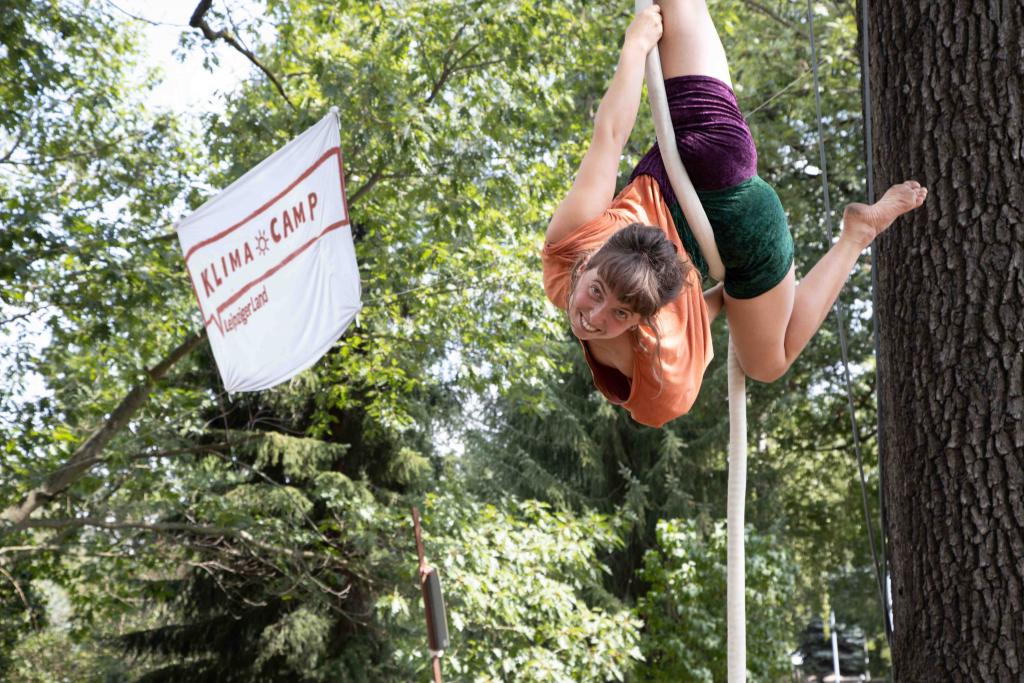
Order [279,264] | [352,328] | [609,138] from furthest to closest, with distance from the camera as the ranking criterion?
1. [352,328]
2. [279,264]
3. [609,138]

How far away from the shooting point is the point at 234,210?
5.16 m

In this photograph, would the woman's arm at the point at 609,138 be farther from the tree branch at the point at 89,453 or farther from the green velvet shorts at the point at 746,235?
the tree branch at the point at 89,453

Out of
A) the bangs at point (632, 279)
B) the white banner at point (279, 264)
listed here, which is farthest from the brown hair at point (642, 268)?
the white banner at point (279, 264)

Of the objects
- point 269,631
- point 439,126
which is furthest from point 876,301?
point 269,631

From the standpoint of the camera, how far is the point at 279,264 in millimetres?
4879

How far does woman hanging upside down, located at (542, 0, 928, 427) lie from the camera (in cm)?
191

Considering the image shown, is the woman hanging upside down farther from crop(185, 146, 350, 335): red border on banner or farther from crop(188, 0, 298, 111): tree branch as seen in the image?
crop(188, 0, 298, 111): tree branch

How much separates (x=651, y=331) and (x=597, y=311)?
4.5 inches

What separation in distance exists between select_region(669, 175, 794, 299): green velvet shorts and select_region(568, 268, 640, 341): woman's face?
0.30 metres

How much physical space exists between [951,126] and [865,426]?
10.7 meters

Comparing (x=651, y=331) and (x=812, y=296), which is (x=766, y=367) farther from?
(x=651, y=331)

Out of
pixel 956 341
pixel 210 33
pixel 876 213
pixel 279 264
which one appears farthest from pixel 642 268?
pixel 210 33

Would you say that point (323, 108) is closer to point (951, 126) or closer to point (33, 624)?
point (33, 624)

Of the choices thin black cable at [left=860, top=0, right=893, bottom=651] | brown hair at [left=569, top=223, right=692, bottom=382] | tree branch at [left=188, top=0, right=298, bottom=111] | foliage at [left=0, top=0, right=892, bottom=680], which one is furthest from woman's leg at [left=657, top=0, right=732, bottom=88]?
tree branch at [left=188, top=0, right=298, bottom=111]
